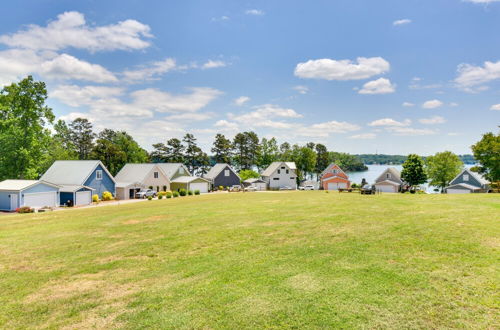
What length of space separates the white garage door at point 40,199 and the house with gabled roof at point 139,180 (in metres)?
11.9

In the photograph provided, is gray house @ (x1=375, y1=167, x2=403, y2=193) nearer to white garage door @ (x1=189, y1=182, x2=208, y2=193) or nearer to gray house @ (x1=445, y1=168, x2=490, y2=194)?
gray house @ (x1=445, y1=168, x2=490, y2=194)

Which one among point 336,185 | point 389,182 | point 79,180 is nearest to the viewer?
point 79,180

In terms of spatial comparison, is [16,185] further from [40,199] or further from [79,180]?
[79,180]

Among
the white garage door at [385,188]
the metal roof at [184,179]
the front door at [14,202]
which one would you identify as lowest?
the white garage door at [385,188]

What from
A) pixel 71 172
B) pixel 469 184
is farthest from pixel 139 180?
pixel 469 184

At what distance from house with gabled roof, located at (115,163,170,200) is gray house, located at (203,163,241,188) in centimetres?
1190

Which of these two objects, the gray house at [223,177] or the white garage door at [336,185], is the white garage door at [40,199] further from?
the white garage door at [336,185]

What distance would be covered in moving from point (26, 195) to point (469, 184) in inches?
3030

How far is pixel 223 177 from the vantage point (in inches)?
2761

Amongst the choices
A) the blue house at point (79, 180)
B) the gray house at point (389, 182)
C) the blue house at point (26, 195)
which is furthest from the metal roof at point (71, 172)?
the gray house at point (389, 182)

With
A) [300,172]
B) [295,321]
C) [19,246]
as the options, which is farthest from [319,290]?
[300,172]

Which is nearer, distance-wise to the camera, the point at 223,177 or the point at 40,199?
the point at 40,199

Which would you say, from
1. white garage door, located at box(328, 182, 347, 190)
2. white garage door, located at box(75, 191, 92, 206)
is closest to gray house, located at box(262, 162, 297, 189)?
white garage door, located at box(328, 182, 347, 190)

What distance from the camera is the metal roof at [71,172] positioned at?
44.3m
